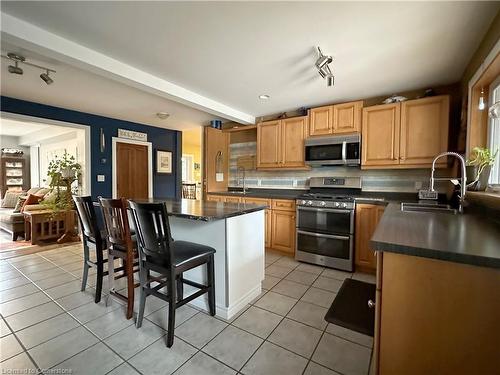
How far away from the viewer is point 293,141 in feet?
12.2

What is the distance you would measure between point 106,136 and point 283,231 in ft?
12.7

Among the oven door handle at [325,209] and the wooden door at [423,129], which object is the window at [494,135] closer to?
the wooden door at [423,129]

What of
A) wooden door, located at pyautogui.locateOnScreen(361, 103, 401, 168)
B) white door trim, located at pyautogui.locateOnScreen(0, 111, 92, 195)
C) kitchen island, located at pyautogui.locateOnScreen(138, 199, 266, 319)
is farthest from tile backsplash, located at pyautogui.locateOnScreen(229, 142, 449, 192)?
white door trim, located at pyautogui.locateOnScreen(0, 111, 92, 195)

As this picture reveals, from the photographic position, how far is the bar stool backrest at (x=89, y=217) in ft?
6.98

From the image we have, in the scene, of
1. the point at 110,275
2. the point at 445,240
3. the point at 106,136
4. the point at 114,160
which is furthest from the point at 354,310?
the point at 106,136

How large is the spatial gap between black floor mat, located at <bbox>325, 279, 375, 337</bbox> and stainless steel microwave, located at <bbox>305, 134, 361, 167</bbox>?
172 centimetres

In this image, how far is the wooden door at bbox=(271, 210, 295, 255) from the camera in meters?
3.46

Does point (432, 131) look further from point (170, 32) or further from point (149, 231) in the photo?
point (149, 231)

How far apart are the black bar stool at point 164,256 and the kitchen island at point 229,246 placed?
0.31 feet

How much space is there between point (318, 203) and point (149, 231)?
85.0 inches

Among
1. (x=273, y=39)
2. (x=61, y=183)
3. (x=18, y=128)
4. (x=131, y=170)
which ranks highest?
(x=18, y=128)

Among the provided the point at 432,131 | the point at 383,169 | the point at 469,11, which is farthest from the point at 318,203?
the point at 469,11

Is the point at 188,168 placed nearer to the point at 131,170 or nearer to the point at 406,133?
the point at 131,170

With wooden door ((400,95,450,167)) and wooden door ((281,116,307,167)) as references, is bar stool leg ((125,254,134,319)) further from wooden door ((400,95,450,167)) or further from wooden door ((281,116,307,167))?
wooden door ((400,95,450,167))
